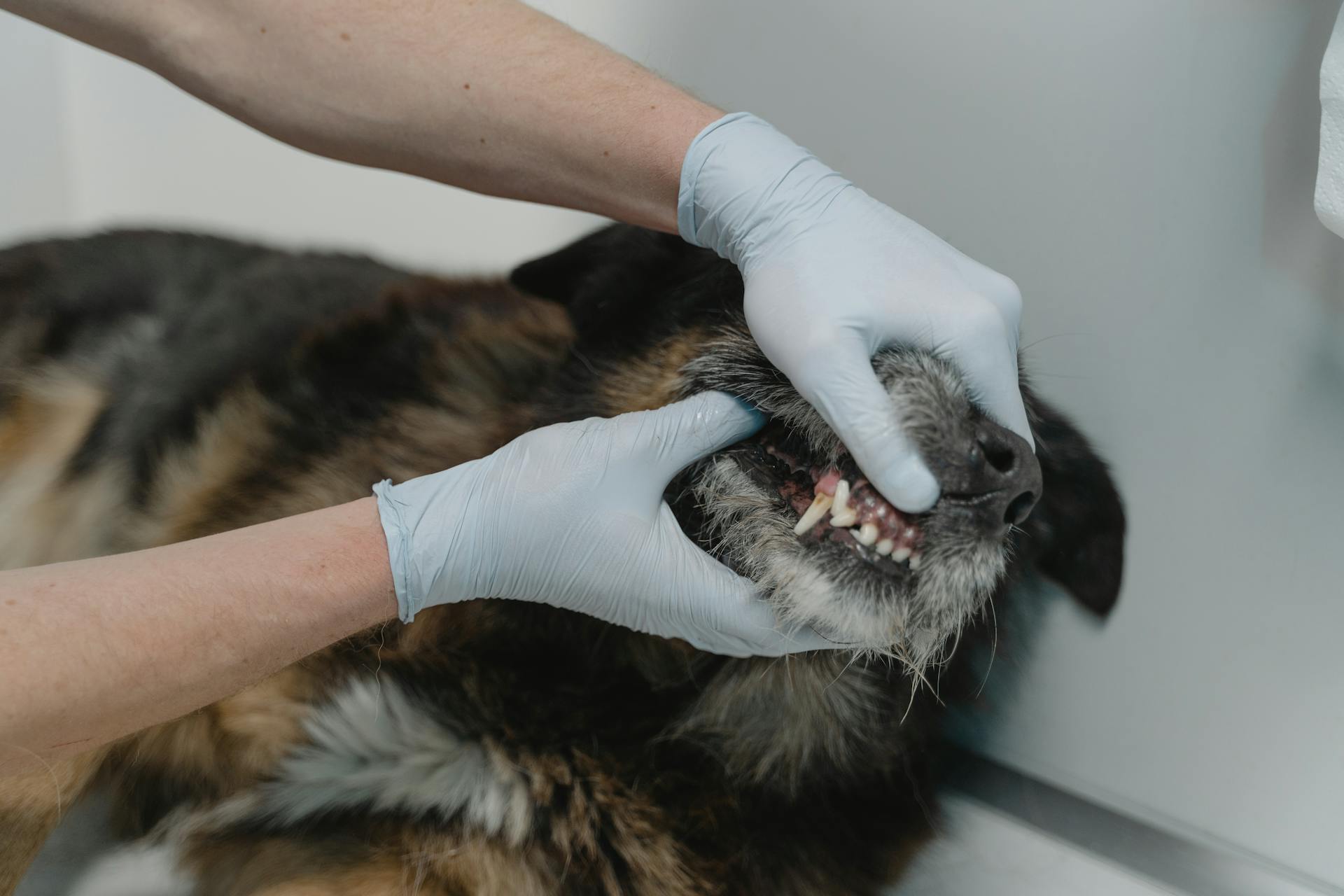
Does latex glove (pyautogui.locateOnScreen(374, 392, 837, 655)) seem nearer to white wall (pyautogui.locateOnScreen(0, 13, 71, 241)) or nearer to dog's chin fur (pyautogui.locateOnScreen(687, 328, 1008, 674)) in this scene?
dog's chin fur (pyautogui.locateOnScreen(687, 328, 1008, 674))

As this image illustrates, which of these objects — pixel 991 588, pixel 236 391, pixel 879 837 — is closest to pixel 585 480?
pixel 991 588

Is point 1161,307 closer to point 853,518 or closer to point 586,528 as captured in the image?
point 853,518

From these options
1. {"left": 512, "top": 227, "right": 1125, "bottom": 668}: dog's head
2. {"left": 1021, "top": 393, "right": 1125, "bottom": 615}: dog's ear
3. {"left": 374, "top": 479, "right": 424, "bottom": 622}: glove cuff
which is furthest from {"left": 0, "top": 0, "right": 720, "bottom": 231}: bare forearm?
{"left": 1021, "top": 393, "right": 1125, "bottom": 615}: dog's ear

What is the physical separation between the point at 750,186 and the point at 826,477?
539mm

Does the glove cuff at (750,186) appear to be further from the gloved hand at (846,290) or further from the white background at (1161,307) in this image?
the white background at (1161,307)

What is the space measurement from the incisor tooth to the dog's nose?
13 centimetres

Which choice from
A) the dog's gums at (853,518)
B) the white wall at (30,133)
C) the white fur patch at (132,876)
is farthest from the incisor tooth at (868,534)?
the white wall at (30,133)

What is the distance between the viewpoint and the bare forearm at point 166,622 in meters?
1.21

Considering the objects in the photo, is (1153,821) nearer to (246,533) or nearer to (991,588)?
(991,588)

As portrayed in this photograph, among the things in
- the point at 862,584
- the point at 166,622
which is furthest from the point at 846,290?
the point at 166,622

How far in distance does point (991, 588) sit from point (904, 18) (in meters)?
1.50

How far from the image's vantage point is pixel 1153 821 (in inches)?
89.4

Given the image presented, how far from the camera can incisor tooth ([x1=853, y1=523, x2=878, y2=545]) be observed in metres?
1.63

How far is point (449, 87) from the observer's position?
1.87 m
